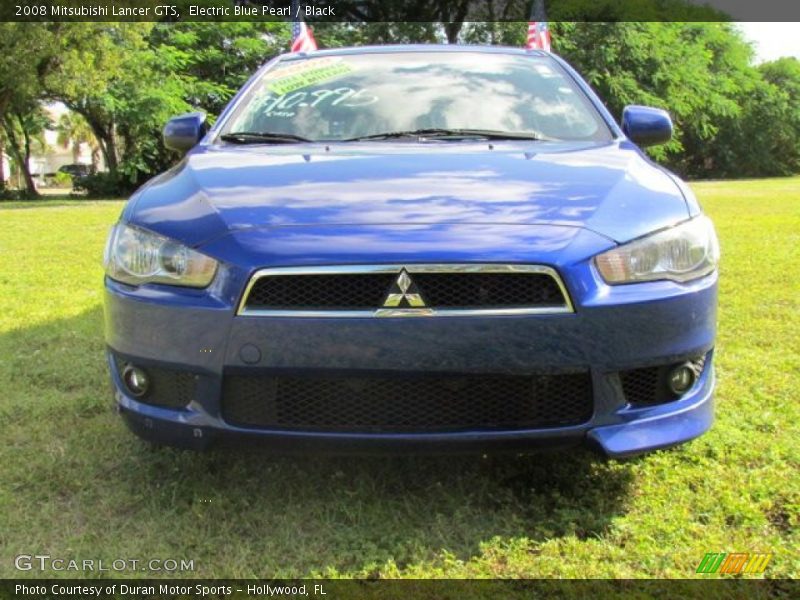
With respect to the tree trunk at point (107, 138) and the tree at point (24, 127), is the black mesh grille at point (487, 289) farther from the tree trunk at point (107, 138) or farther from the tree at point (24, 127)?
the tree trunk at point (107, 138)

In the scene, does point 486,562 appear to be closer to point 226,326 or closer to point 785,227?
point 226,326

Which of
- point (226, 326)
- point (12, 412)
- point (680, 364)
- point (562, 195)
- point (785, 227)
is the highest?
point (562, 195)

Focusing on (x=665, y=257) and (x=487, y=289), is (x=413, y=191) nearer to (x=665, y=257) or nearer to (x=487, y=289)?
(x=487, y=289)

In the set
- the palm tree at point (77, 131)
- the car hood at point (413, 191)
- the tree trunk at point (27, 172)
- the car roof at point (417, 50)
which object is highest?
the car roof at point (417, 50)

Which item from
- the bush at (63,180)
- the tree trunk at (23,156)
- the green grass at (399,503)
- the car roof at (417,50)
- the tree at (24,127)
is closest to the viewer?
the green grass at (399,503)

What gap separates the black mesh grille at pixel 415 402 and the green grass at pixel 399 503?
23 cm

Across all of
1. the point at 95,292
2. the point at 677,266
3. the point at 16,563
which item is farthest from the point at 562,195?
the point at 95,292

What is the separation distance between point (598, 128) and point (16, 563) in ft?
8.35

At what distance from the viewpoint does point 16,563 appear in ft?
6.79

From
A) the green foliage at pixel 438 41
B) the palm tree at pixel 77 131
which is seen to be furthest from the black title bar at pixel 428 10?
the palm tree at pixel 77 131

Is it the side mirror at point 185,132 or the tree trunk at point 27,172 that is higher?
the side mirror at point 185,132

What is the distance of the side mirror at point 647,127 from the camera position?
320 centimetres

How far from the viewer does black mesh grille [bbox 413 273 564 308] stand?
2.00 metres

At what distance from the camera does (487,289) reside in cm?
201
